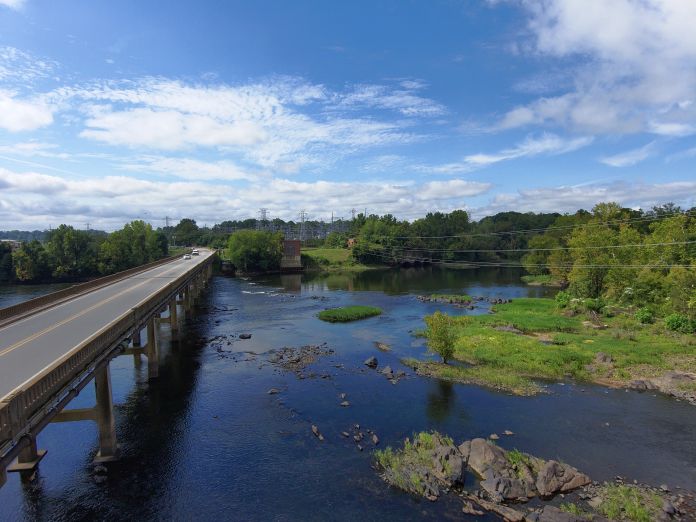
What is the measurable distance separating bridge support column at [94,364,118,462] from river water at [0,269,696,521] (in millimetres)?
1200

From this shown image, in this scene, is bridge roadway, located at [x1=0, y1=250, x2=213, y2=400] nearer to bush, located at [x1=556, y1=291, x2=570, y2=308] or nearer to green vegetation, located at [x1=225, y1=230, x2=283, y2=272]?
bush, located at [x1=556, y1=291, x2=570, y2=308]

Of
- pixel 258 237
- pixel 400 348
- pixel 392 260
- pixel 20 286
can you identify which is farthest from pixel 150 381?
pixel 392 260

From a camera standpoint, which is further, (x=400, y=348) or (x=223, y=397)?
(x=400, y=348)

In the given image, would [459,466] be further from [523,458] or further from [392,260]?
[392,260]

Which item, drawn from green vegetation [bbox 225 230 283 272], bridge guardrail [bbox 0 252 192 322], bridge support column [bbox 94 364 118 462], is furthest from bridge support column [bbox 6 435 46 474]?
green vegetation [bbox 225 230 283 272]

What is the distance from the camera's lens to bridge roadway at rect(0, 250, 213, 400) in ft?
67.7

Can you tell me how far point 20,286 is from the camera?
111625mm

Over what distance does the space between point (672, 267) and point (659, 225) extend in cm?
2061

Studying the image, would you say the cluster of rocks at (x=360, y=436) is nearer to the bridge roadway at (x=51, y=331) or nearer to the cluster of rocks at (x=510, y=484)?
the cluster of rocks at (x=510, y=484)

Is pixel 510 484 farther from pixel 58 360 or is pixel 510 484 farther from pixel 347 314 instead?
pixel 347 314

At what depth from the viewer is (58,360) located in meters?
19.2

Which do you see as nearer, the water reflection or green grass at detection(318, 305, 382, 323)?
the water reflection

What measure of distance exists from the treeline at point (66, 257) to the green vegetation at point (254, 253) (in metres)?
30.3

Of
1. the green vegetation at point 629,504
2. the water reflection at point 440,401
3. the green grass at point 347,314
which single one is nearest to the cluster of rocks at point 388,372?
the water reflection at point 440,401
